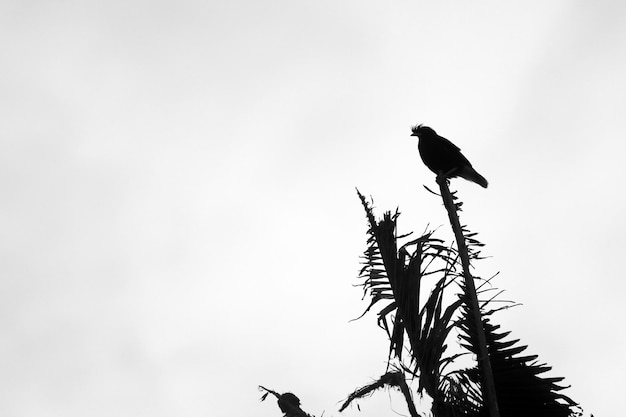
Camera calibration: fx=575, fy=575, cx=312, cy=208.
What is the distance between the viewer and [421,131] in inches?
322

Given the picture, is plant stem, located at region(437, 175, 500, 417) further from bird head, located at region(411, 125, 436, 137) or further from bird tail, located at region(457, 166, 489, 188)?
bird head, located at region(411, 125, 436, 137)

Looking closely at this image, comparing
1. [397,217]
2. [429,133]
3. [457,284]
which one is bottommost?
[457,284]

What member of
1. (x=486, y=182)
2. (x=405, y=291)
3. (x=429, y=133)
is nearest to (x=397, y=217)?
(x=405, y=291)

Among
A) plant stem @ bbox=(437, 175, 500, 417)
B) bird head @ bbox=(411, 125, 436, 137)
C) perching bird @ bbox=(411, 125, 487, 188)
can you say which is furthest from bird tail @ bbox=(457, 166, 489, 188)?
plant stem @ bbox=(437, 175, 500, 417)

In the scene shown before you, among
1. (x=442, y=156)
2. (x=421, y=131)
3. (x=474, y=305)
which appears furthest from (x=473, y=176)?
(x=474, y=305)

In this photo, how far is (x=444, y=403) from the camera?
3.15 m

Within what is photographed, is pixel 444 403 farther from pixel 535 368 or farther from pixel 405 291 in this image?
pixel 535 368

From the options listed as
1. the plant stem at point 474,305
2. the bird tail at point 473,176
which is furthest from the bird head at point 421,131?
the plant stem at point 474,305

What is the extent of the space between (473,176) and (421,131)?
142cm

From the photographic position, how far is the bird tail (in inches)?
274

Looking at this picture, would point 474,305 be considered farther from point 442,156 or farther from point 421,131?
point 421,131

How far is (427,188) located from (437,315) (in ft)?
2.97

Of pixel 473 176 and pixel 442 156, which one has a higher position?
pixel 442 156

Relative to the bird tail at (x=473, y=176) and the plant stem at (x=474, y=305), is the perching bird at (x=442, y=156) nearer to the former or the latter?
the bird tail at (x=473, y=176)
